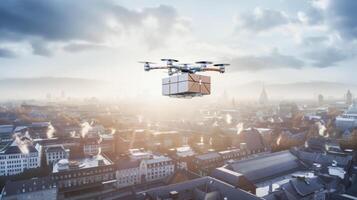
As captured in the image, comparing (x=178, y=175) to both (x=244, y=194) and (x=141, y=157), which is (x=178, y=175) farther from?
(x=244, y=194)

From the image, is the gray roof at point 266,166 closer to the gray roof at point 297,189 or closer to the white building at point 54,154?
the gray roof at point 297,189

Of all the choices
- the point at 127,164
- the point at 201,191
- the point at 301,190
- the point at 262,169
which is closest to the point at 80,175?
the point at 127,164

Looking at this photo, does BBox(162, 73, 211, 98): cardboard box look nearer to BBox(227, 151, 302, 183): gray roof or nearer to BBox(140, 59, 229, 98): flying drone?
BBox(140, 59, 229, 98): flying drone

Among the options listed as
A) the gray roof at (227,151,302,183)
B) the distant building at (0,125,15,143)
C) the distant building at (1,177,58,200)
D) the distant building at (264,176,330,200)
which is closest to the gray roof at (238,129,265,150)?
the gray roof at (227,151,302,183)

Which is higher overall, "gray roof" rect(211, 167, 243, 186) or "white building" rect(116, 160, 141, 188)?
"gray roof" rect(211, 167, 243, 186)

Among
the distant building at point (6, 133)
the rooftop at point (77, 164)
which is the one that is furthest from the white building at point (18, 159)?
the distant building at point (6, 133)

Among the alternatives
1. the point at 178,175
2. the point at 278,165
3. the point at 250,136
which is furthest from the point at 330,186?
the point at 250,136
